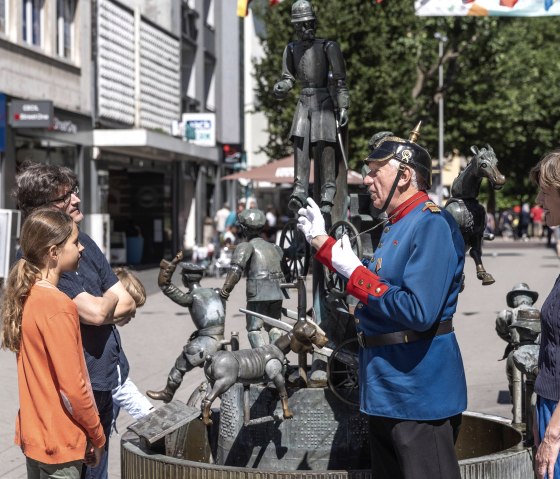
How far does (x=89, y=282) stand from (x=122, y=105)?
2651 centimetres

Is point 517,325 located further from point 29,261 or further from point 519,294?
point 29,261

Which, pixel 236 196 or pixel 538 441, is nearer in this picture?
pixel 538 441

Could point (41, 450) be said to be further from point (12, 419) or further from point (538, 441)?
point (12, 419)

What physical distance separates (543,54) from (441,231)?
166 feet

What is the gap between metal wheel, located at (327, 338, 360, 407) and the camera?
6.10m

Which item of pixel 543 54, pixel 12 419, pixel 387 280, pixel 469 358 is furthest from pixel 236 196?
pixel 387 280

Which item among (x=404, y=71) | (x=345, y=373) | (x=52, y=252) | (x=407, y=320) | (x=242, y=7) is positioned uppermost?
(x=404, y=71)

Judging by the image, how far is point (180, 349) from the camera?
13.9m

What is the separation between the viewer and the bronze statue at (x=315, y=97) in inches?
299

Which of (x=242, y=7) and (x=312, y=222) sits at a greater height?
(x=242, y=7)

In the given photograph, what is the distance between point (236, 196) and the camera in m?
48.6

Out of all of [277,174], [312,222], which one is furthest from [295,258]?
[277,174]

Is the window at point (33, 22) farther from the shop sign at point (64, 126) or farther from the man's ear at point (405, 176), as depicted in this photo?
the man's ear at point (405, 176)

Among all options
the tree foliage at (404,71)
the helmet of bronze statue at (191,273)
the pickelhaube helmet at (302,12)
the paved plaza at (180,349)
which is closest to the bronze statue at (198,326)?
the helmet of bronze statue at (191,273)
